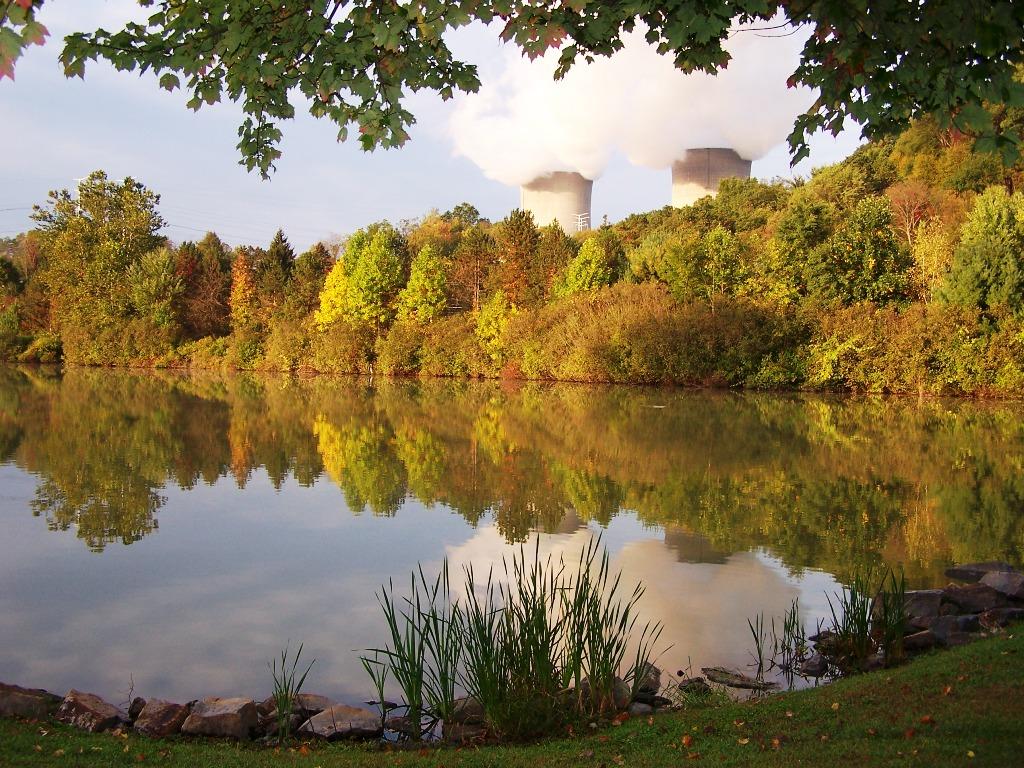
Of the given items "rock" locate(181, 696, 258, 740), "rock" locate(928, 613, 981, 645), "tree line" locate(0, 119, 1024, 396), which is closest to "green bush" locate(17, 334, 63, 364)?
"tree line" locate(0, 119, 1024, 396)

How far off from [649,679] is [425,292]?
37.4 metres

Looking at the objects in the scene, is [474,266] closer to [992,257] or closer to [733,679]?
[992,257]

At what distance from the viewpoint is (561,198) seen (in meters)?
85.6

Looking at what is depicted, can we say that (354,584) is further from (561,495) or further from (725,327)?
(725,327)

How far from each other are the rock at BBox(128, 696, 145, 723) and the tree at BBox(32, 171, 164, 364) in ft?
153

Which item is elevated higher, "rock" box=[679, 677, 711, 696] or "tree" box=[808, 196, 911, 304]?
"tree" box=[808, 196, 911, 304]

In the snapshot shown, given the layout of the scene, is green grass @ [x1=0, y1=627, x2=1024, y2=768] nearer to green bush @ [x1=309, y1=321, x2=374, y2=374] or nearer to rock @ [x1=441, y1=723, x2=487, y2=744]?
rock @ [x1=441, y1=723, x2=487, y2=744]

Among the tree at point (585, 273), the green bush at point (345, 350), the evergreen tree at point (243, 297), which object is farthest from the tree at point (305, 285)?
the tree at point (585, 273)

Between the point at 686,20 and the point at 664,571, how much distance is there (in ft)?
15.0

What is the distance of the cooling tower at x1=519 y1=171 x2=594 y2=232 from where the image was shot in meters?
85.4

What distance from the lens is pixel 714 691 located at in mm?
4832

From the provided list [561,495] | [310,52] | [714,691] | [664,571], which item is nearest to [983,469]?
[561,495]

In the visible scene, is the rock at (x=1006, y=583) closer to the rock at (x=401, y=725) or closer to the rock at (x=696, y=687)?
the rock at (x=696, y=687)

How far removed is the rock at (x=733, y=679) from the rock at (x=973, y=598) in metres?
1.89
